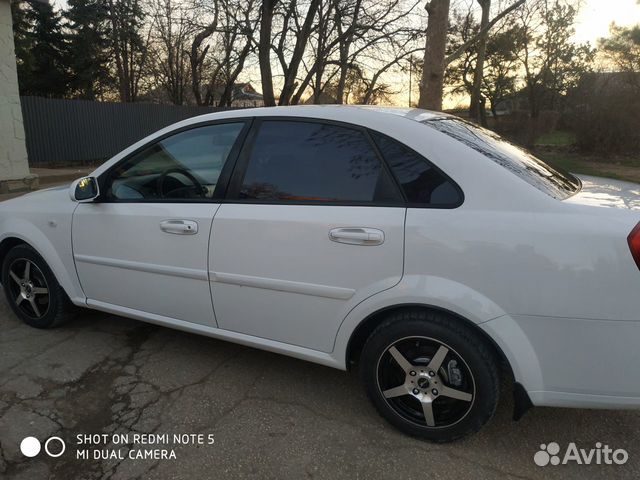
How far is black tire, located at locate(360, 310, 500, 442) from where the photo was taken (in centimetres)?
217

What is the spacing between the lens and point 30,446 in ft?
7.83

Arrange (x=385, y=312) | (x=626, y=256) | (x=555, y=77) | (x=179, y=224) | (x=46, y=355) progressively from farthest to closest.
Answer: (x=555, y=77)
(x=46, y=355)
(x=179, y=224)
(x=385, y=312)
(x=626, y=256)

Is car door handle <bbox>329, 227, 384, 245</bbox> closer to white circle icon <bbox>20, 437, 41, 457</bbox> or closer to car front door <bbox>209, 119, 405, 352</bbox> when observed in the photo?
car front door <bbox>209, 119, 405, 352</bbox>

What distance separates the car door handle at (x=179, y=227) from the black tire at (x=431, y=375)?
1.15 metres

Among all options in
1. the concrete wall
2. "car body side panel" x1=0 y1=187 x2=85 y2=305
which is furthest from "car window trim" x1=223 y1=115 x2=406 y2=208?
the concrete wall

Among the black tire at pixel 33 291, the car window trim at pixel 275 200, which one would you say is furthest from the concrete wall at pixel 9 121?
the car window trim at pixel 275 200

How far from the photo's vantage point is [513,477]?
7.20ft

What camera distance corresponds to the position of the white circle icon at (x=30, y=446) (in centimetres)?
234

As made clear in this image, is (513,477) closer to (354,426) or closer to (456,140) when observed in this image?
(354,426)

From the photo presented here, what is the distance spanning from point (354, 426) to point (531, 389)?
91 centimetres

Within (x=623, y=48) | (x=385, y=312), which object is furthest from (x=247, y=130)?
(x=623, y=48)

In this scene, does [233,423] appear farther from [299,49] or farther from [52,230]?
[299,49]

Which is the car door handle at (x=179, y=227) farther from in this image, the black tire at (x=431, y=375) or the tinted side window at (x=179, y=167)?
the black tire at (x=431, y=375)

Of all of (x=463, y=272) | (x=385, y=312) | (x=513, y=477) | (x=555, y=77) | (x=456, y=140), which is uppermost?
(x=555, y=77)
